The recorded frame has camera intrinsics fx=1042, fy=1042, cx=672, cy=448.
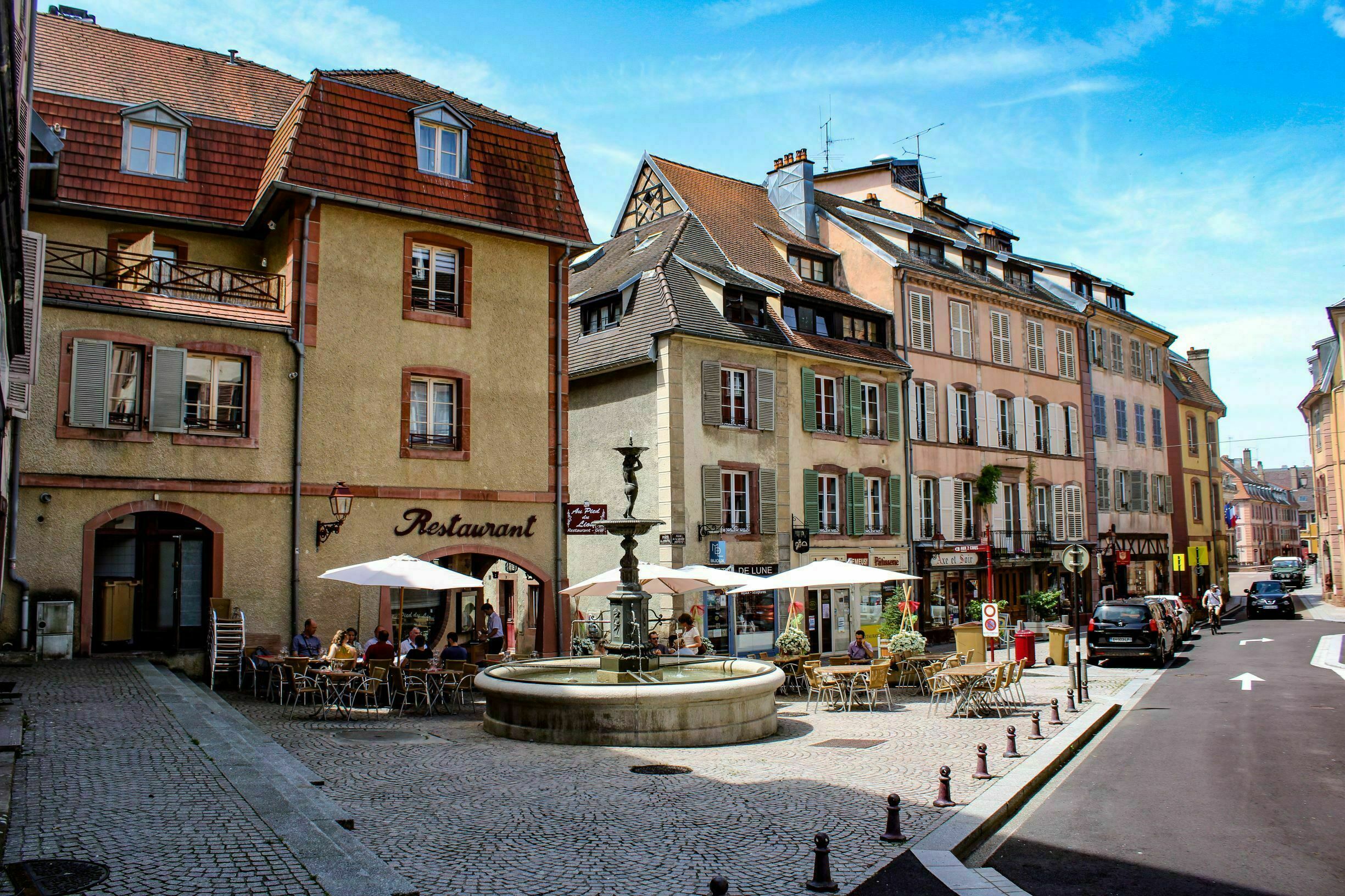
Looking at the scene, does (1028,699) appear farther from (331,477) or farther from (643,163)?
(643,163)

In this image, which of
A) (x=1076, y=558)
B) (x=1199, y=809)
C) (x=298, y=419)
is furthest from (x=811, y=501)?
(x=1199, y=809)

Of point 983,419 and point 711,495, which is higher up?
point 983,419

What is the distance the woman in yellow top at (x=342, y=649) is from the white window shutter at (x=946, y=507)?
20.6 meters

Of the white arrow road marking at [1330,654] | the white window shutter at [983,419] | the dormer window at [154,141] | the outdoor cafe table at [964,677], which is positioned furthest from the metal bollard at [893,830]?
the white window shutter at [983,419]

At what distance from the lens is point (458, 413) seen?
20.3m

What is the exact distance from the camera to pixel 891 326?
32.1 metres

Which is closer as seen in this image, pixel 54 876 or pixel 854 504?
pixel 54 876

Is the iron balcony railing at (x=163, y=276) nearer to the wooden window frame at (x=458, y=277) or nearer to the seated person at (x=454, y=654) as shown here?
the wooden window frame at (x=458, y=277)

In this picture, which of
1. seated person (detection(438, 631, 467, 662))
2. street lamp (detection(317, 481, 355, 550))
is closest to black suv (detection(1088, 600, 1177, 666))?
seated person (detection(438, 631, 467, 662))

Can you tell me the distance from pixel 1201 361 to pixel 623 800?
56.6 m

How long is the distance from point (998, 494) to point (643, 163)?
16019mm

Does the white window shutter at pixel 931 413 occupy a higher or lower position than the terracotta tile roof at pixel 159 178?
lower

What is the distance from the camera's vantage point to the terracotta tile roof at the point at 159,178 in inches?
739

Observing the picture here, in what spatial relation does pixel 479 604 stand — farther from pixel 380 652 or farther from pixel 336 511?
pixel 380 652
